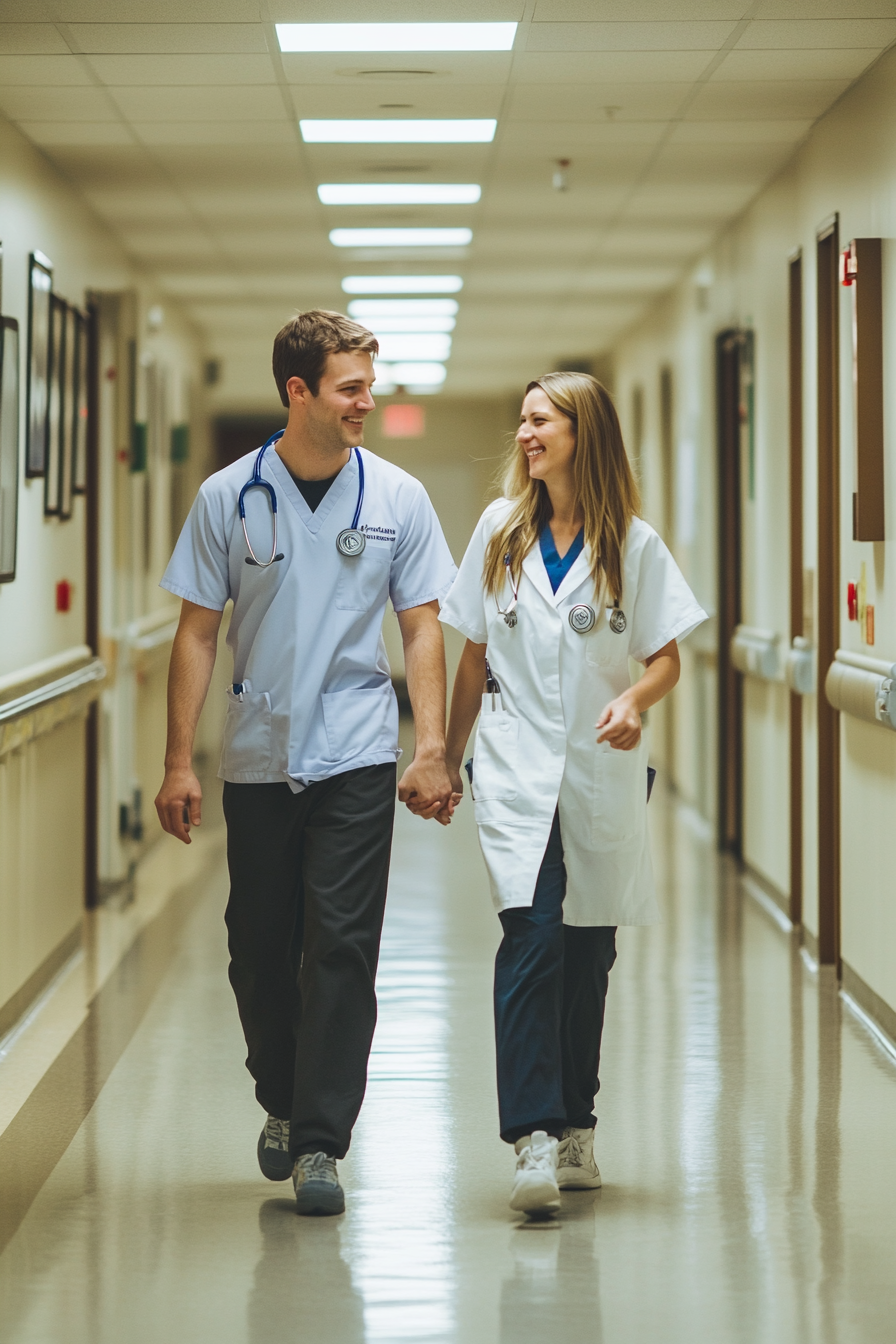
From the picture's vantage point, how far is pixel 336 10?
13.5 feet

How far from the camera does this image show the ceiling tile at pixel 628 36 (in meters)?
4.23

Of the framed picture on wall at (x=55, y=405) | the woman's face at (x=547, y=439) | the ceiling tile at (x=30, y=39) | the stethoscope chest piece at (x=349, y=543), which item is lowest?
the stethoscope chest piece at (x=349, y=543)

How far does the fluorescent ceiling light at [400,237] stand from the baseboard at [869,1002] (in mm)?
3744

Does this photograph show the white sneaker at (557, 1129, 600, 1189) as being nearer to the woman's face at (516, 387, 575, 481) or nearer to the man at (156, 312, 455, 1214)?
the man at (156, 312, 455, 1214)

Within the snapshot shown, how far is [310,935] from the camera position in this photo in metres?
3.10

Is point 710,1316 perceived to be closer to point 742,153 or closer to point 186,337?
point 742,153

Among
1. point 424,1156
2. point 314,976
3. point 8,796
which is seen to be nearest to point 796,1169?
point 424,1156

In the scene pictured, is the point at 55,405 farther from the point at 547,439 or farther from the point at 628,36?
the point at 547,439

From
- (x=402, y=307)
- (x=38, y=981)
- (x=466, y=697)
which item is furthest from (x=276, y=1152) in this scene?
(x=402, y=307)

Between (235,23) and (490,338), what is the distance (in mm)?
7013

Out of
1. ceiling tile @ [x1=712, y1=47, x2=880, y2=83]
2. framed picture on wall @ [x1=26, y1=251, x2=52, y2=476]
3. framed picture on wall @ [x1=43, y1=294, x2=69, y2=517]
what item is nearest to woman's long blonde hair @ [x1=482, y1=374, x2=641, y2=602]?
ceiling tile @ [x1=712, y1=47, x2=880, y2=83]

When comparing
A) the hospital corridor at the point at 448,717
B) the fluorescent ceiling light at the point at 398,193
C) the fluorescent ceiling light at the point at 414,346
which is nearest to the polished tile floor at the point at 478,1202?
the hospital corridor at the point at 448,717

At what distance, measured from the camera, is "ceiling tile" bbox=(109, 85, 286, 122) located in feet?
15.7

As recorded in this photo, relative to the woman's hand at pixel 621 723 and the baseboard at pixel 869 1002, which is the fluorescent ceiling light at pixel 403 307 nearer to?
the baseboard at pixel 869 1002
